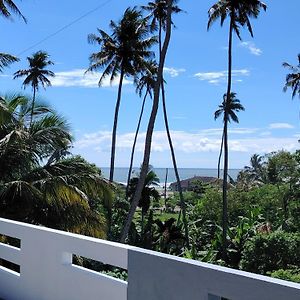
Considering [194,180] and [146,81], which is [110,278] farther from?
[194,180]

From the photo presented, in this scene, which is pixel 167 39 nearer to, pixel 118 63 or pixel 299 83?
pixel 118 63

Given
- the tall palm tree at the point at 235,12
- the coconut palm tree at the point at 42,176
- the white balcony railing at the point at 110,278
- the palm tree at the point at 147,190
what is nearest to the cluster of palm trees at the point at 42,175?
the coconut palm tree at the point at 42,176

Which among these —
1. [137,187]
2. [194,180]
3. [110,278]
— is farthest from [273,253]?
[194,180]

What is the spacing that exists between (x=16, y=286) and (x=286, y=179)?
3860 centimetres

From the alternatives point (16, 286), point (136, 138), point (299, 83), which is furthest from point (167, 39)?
point (136, 138)

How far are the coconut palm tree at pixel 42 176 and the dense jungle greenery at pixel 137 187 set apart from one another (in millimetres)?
25

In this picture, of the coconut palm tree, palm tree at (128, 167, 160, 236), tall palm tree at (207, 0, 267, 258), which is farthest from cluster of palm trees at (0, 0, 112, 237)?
palm tree at (128, 167, 160, 236)

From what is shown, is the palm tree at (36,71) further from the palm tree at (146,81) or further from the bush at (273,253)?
the bush at (273,253)

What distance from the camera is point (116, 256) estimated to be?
157 inches

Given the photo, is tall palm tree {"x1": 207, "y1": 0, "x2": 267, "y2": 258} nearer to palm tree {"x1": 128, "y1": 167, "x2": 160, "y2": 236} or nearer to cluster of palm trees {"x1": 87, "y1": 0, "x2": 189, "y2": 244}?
cluster of palm trees {"x1": 87, "y1": 0, "x2": 189, "y2": 244}

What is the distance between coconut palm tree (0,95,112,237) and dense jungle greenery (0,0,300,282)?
0.08 ft

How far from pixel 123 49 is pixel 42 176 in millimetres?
18518

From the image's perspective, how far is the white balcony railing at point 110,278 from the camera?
2.84 m

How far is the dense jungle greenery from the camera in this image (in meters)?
11.8
